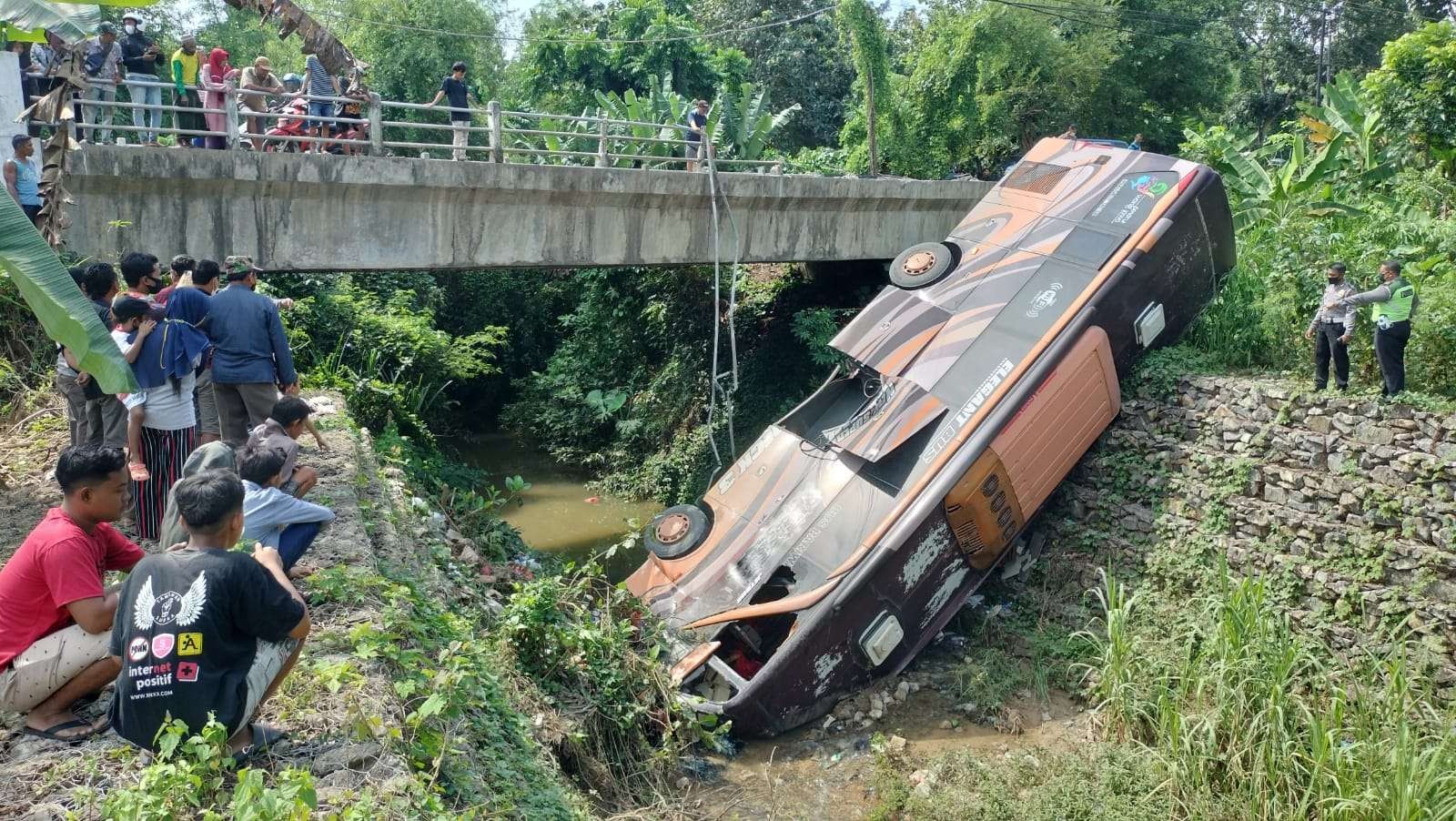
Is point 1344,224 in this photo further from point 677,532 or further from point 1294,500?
point 677,532

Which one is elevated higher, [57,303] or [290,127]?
[290,127]

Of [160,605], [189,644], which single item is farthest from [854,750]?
[160,605]

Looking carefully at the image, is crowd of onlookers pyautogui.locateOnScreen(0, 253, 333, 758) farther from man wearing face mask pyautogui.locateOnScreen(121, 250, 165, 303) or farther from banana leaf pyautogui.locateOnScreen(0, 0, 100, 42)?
banana leaf pyautogui.locateOnScreen(0, 0, 100, 42)

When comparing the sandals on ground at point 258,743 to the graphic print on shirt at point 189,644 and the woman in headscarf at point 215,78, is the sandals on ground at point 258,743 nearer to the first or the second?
the graphic print on shirt at point 189,644

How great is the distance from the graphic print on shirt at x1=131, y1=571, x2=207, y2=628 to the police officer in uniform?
9991 millimetres

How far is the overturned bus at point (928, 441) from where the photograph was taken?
32.1 feet

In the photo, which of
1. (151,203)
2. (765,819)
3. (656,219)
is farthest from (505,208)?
(765,819)

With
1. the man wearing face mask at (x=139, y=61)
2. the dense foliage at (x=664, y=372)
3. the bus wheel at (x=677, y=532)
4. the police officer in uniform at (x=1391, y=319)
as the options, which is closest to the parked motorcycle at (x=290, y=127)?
the man wearing face mask at (x=139, y=61)

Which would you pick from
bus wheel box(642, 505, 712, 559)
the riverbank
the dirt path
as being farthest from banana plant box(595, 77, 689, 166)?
the dirt path

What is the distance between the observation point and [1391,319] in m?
9.68

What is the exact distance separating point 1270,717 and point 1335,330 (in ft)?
13.5

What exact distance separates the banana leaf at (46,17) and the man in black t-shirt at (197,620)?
334 cm

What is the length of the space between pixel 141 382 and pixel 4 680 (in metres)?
2.64

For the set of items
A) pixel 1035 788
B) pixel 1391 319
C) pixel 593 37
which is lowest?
pixel 1035 788
